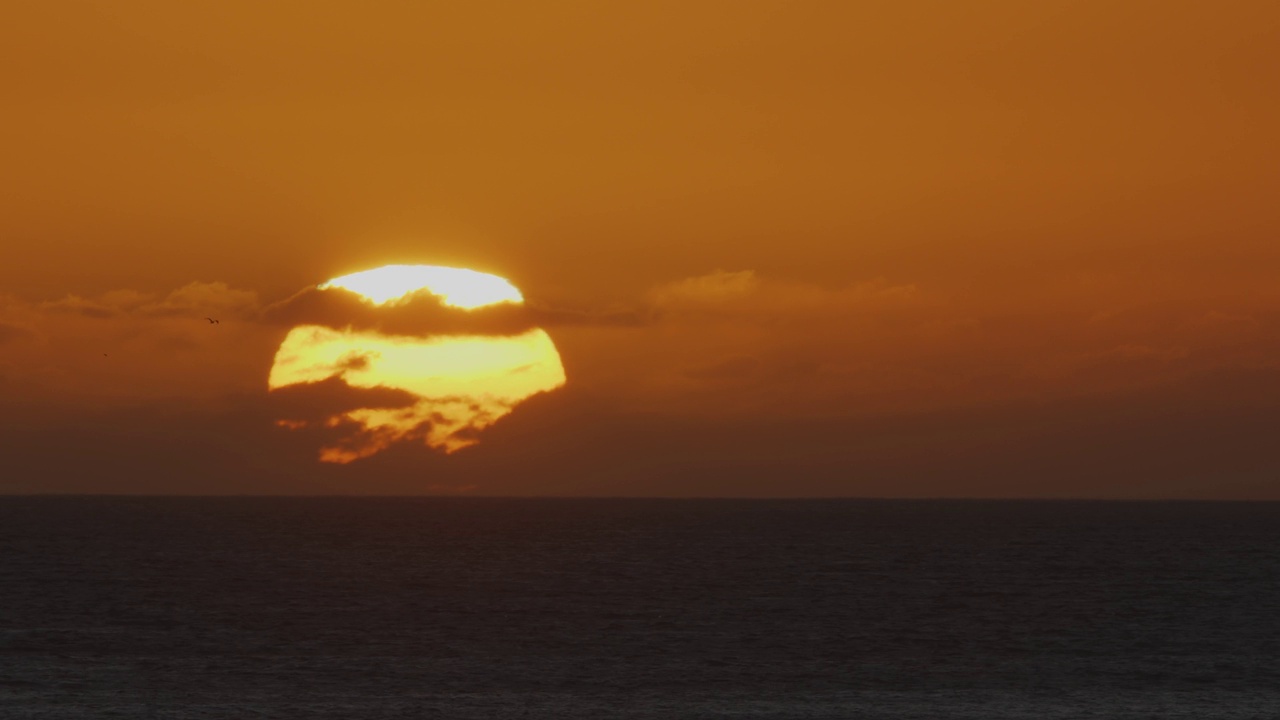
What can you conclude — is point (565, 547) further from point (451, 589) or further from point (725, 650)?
point (725, 650)

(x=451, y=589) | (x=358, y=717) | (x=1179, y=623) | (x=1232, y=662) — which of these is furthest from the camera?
(x=451, y=589)

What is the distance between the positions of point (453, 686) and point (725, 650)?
60.9 ft

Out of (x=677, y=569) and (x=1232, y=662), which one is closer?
(x=1232, y=662)

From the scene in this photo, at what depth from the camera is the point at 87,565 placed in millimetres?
134500

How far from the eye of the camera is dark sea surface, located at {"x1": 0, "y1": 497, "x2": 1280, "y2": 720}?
5900cm

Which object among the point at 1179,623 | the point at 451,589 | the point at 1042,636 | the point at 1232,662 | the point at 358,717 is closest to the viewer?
the point at 358,717

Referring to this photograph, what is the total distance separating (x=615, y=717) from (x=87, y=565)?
93.3 m

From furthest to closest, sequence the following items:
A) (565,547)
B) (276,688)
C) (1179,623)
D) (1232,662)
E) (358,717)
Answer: (565,547) < (1179,623) < (1232,662) < (276,688) < (358,717)

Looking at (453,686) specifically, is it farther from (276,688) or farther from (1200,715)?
(1200,715)

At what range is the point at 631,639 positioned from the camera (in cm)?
8044

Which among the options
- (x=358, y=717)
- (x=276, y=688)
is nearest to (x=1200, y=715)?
(x=358, y=717)

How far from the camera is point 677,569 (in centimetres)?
13975

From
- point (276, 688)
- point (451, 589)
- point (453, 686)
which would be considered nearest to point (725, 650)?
point (453, 686)

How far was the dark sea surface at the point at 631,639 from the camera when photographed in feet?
194
